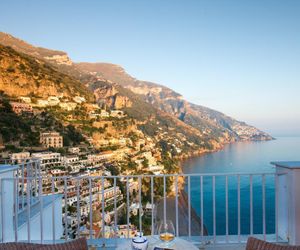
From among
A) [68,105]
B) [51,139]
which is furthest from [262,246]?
[68,105]

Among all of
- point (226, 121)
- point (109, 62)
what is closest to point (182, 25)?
point (109, 62)

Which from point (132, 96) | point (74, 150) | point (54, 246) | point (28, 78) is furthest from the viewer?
point (132, 96)

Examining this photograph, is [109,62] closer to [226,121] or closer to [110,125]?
[110,125]

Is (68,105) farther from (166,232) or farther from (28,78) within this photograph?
(166,232)

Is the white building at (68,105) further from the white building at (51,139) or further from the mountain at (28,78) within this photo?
the white building at (51,139)

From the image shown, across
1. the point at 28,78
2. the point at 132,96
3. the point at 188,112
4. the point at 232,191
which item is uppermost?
the point at 132,96

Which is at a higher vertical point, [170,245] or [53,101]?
[53,101]
